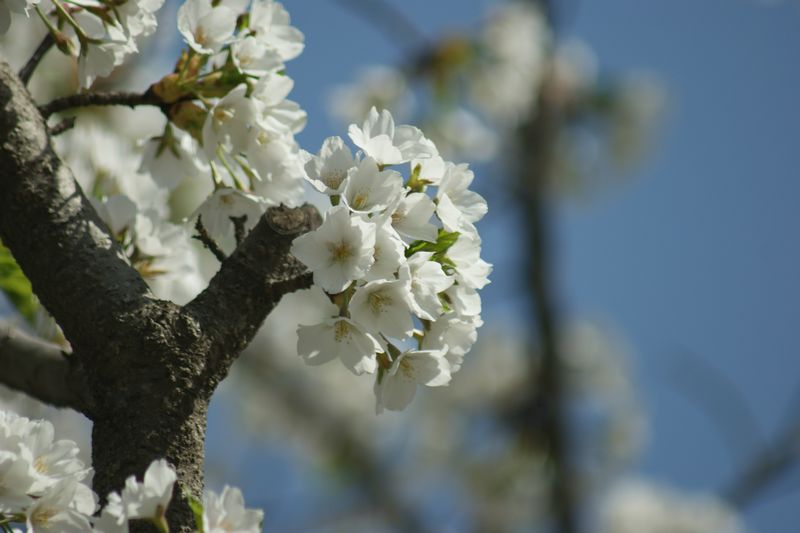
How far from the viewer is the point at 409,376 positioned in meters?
1.23

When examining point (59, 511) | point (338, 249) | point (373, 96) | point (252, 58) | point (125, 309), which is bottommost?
point (59, 511)

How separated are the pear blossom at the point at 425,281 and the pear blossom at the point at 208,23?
0.48 metres

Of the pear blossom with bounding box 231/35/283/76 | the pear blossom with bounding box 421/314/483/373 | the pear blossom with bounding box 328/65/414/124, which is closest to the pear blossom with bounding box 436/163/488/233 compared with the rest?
the pear blossom with bounding box 421/314/483/373

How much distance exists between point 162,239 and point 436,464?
600 cm

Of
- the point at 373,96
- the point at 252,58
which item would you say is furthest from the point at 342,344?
the point at 373,96

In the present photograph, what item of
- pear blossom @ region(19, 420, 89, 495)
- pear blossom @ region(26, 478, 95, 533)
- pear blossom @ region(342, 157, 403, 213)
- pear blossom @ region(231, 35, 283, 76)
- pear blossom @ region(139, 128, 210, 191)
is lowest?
pear blossom @ region(26, 478, 95, 533)

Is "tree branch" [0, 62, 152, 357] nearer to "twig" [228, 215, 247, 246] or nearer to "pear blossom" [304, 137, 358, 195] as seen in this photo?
"twig" [228, 215, 247, 246]

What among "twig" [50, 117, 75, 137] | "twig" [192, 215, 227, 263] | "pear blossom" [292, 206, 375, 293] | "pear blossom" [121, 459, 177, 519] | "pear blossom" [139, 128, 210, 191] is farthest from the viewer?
"pear blossom" [139, 128, 210, 191]

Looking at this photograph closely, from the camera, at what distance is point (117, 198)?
1578 millimetres

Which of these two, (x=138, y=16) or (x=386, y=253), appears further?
(x=138, y=16)

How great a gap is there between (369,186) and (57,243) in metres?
0.41

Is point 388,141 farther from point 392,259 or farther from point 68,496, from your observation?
point 68,496

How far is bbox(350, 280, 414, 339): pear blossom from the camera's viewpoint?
1157 mm

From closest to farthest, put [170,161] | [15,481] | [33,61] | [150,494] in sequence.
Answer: [150,494], [15,481], [33,61], [170,161]
